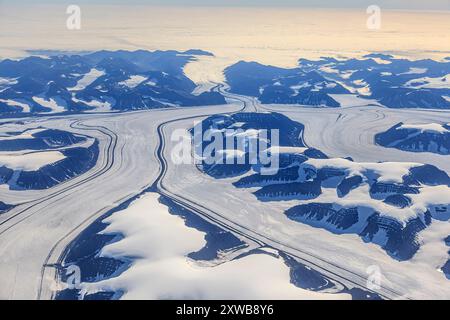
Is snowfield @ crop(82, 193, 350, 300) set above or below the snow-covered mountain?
below

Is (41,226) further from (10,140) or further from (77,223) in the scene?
(10,140)

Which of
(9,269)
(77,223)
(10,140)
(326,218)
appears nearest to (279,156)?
(326,218)

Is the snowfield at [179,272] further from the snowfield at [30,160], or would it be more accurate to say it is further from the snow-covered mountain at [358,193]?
the snowfield at [30,160]

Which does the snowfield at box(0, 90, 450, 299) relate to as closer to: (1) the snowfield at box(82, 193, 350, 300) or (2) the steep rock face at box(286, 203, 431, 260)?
(1) the snowfield at box(82, 193, 350, 300)

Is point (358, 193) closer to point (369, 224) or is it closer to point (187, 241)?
point (369, 224)

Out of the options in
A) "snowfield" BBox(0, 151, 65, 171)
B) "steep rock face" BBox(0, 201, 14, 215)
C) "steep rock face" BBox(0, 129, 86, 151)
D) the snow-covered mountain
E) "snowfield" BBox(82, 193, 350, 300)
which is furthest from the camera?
"steep rock face" BBox(0, 129, 86, 151)

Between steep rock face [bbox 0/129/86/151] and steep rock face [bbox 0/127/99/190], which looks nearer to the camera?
steep rock face [bbox 0/127/99/190]

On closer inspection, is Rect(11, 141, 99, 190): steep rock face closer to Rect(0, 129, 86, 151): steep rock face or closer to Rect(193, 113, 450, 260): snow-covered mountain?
Rect(0, 129, 86, 151): steep rock face

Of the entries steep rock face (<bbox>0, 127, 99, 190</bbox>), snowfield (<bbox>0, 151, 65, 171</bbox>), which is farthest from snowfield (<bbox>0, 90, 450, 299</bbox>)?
snowfield (<bbox>0, 151, 65, 171</bbox>)

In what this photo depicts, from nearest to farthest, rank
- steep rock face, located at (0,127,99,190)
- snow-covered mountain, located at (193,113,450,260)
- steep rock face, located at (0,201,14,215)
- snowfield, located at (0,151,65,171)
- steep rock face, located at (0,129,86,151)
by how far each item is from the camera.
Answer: snow-covered mountain, located at (193,113,450,260), steep rock face, located at (0,201,14,215), steep rock face, located at (0,127,99,190), snowfield, located at (0,151,65,171), steep rock face, located at (0,129,86,151)

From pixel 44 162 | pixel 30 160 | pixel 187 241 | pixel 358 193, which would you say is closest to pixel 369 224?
pixel 358 193

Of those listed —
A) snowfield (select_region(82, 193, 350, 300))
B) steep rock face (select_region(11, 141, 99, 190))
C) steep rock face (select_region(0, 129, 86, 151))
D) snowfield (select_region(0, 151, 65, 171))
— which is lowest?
snowfield (select_region(82, 193, 350, 300))
